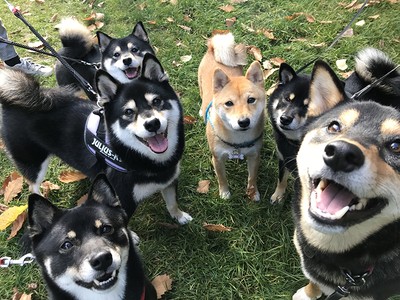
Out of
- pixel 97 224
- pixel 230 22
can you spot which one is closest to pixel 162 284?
pixel 97 224

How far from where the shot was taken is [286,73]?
3.06m

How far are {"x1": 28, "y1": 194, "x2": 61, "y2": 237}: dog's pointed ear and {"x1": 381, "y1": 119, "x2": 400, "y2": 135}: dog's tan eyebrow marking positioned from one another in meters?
1.91

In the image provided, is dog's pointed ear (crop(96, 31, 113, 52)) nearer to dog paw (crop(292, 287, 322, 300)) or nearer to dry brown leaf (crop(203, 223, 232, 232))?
dry brown leaf (crop(203, 223, 232, 232))

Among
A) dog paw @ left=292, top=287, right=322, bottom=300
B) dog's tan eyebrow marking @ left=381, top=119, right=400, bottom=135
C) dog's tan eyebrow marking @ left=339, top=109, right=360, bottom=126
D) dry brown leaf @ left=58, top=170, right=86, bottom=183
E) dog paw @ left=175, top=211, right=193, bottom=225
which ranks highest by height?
dog's tan eyebrow marking @ left=381, top=119, right=400, bottom=135

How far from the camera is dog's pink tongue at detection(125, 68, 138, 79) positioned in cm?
423

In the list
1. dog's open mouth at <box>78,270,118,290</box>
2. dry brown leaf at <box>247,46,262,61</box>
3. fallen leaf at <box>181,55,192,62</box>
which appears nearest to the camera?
dog's open mouth at <box>78,270,118,290</box>

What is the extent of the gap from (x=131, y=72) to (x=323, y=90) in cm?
280

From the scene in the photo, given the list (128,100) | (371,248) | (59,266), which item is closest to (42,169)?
(128,100)

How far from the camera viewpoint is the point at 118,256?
2.00 m

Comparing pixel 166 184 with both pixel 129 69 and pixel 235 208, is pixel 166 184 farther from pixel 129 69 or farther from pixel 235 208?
pixel 129 69

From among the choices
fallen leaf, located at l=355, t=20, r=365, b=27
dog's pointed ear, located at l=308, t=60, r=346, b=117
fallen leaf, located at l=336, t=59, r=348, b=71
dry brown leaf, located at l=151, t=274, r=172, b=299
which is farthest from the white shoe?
fallen leaf, located at l=355, t=20, r=365, b=27

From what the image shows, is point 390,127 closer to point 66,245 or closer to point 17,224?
point 66,245

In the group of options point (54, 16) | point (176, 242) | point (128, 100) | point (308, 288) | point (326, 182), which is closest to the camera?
point (326, 182)

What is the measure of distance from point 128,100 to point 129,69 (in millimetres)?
1707
